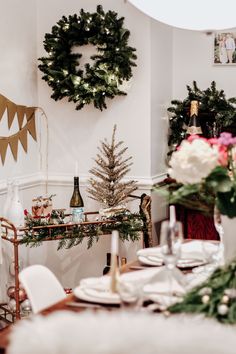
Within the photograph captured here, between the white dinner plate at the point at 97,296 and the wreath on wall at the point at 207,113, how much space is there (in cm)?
259

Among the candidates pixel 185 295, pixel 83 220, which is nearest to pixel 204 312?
pixel 185 295

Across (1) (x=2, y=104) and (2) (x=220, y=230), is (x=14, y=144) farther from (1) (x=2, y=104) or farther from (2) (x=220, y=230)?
(2) (x=220, y=230)

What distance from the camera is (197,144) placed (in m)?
2.13

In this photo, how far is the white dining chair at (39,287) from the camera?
7.20ft

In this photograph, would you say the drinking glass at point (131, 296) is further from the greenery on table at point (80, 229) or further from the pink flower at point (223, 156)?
the greenery on table at point (80, 229)

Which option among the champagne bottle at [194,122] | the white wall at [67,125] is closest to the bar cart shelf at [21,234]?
the white wall at [67,125]

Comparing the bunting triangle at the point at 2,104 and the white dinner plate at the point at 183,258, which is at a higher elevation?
the bunting triangle at the point at 2,104

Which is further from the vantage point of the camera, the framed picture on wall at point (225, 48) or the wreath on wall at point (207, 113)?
the framed picture on wall at point (225, 48)

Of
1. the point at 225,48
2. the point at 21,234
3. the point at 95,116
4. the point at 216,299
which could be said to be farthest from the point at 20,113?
the point at 216,299

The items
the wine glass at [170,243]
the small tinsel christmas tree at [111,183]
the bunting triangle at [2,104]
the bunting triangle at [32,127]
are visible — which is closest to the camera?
the wine glass at [170,243]

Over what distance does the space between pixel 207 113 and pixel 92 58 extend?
2.86 feet

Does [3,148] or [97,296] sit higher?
[3,148]

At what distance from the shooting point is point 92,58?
4.43 metres

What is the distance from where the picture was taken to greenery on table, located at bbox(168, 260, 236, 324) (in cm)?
183
